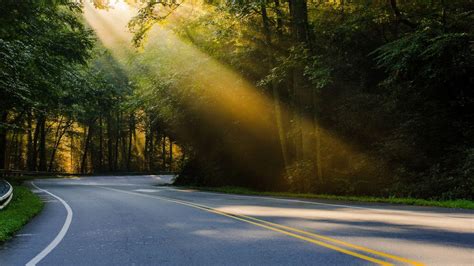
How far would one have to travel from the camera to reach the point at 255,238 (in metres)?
7.76

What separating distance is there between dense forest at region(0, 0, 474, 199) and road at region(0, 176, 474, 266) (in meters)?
→ 5.77

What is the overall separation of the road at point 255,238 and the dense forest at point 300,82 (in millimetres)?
5772

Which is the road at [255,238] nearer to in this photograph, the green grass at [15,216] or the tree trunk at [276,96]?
the green grass at [15,216]

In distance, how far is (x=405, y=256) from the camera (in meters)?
5.93

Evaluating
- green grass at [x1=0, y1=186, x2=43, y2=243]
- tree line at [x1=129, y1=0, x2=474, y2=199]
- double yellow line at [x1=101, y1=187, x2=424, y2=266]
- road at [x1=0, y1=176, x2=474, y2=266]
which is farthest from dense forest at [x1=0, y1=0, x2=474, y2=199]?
double yellow line at [x1=101, y1=187, x2=424, y2=266]

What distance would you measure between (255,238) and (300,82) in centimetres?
1336

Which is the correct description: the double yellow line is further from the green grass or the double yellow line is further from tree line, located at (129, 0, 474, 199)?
tree line, located at (129, 0, 474, 199)

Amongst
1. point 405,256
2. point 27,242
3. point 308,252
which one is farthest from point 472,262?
point 27,242

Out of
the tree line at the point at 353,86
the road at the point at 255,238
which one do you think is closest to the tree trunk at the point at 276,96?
the tree line at the point at 353,86

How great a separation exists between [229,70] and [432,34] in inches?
452

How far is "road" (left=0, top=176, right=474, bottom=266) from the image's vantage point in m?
6.18

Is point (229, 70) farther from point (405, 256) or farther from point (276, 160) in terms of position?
point (405, 256)

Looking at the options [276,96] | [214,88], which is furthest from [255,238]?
[214,88]

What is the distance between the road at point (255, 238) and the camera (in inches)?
243
